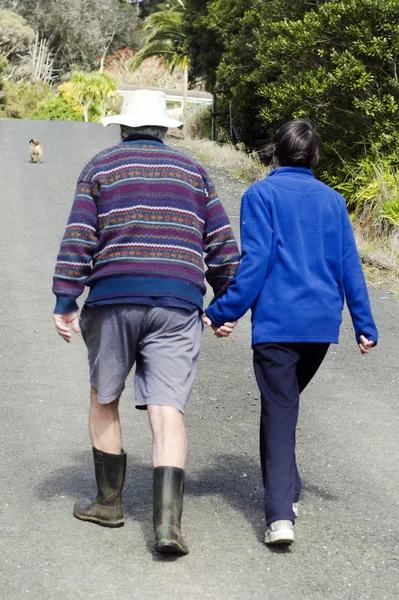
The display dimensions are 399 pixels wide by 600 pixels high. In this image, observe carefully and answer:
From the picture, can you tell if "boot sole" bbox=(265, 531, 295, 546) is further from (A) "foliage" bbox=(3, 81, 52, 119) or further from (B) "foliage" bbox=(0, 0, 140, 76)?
(B) "foliage" bbox=(0, 0, 140, 76)

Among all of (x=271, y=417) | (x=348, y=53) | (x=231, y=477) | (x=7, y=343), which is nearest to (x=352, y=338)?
(x=7, y=343)

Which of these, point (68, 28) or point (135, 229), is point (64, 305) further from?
point (68, 28)

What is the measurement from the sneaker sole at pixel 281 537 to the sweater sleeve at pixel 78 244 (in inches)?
51.4

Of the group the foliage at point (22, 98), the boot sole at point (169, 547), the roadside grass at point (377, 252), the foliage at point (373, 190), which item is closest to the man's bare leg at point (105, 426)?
the boot sole at point (169, 547)

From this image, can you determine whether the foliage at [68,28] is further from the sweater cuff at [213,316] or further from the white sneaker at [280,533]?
the white sneaker at [280,533]

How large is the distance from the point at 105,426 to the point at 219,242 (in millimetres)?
945

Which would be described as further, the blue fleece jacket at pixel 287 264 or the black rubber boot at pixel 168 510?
the blue fleece jacket at pixel 287 264

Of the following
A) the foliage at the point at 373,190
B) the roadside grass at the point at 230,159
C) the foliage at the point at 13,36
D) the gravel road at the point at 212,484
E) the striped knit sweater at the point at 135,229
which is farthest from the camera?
the foliage at the point at 13,36

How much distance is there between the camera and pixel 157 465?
13.7 ft

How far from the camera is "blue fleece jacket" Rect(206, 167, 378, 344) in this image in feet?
14.3

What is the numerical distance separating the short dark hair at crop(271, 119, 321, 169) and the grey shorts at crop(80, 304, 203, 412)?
83 cm

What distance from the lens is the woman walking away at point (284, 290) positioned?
435 centimetres

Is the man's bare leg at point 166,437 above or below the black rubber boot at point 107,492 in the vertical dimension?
above

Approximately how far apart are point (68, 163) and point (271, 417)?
686 inches
